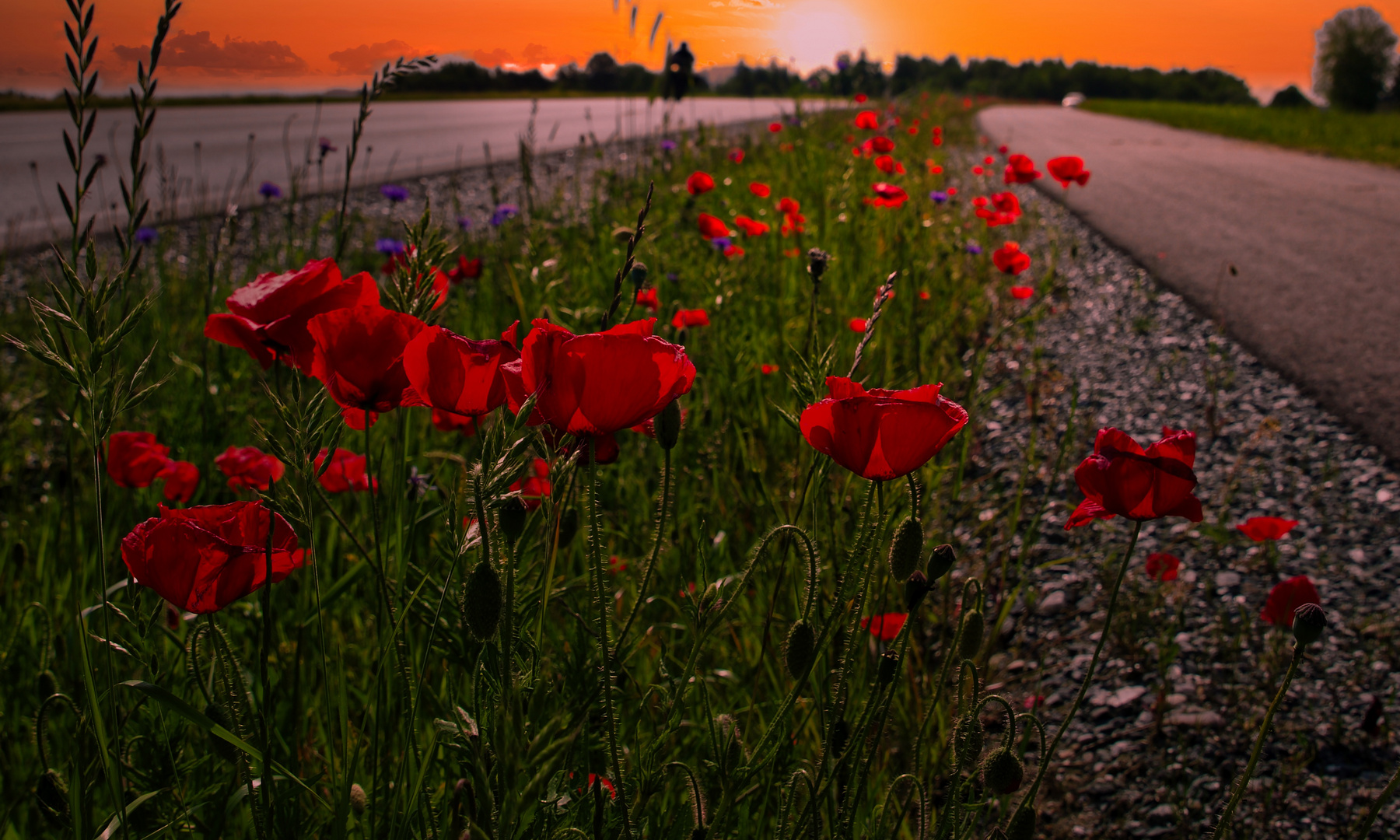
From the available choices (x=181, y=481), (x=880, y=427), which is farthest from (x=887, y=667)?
(x=181, y=481)

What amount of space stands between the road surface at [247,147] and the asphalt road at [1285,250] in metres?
3.00

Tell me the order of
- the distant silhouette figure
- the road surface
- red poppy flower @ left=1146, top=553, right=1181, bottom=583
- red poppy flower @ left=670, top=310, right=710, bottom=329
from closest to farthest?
red poppy flower @ left=1146, top=553, right=1181, bottom=583
red poppy flower @ left=670, top=310, right=710, bottom=329
the distant silhouette figure
the road surface

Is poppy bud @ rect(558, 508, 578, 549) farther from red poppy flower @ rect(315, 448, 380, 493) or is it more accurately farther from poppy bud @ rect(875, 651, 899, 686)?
red poppy flower @ rect(315, 448, 380, 493)

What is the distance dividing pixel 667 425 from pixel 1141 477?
20.6 inches

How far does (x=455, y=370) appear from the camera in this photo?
0.78 meters

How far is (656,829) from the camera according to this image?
3.34ft

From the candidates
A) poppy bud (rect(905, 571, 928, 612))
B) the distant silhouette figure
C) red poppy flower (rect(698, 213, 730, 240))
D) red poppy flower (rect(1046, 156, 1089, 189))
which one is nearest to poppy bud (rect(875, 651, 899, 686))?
poppy bud (rect(905, 571, 928, 612))

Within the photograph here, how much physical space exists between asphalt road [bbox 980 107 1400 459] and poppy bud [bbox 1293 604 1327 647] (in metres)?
2.27

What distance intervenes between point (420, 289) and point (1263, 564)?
6.74ft

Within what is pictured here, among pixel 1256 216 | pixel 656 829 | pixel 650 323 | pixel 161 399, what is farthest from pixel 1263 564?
pixel 1256 216

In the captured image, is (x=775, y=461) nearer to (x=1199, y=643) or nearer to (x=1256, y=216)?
(x=1199, y=643)

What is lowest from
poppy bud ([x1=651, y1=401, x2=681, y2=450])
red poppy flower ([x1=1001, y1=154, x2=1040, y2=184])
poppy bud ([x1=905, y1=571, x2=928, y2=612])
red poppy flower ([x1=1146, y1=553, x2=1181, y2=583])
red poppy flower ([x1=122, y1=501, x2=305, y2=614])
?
red poppy flower ([x1=1146, y1=553, x2=1181, y2=583])

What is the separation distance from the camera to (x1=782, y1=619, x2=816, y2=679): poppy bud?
0.85 m

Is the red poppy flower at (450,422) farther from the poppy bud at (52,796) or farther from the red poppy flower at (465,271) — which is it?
the red poppy flower at (465,271)
